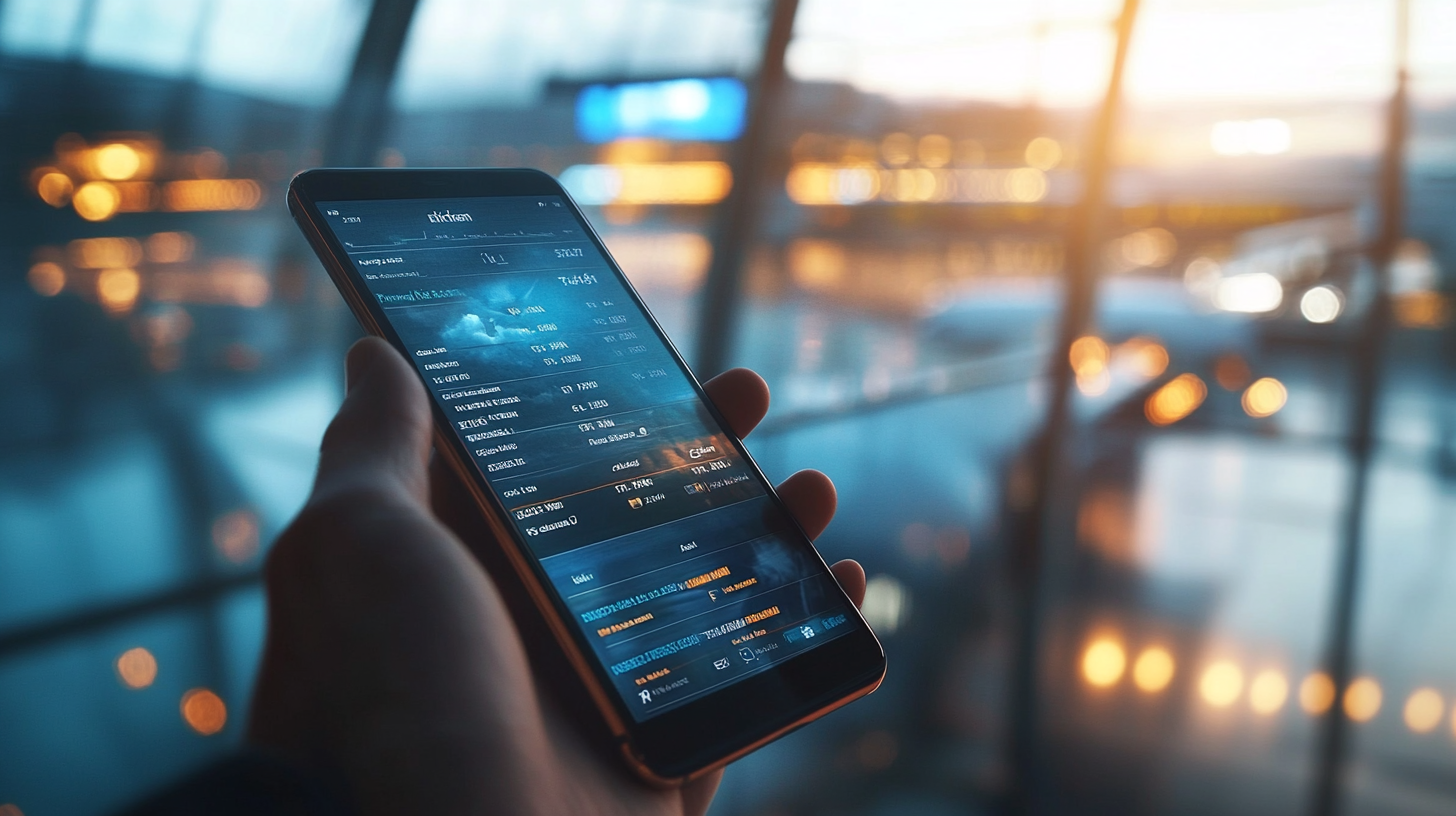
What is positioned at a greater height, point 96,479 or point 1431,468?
point 1431,468

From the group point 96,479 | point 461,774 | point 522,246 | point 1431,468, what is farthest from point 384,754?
point 1431,468

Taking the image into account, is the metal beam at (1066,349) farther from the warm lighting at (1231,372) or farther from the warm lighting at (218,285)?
the warm lighting at (218,285)

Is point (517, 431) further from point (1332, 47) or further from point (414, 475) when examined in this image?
point (1332, 47)

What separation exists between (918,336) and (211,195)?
318cm

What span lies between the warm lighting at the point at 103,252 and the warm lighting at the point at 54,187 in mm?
107

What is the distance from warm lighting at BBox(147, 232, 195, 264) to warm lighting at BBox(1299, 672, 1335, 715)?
3.86m

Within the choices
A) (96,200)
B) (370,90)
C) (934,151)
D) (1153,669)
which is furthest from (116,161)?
(1153,669)

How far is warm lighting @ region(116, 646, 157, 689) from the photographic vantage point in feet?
7.66

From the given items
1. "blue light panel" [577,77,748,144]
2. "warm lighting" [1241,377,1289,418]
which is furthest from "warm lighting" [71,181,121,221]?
"warm lighting" [1241,377,1289,418]

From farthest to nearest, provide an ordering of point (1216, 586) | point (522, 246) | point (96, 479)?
point (1216, 586) < point (96, 479) < point (522, 246)

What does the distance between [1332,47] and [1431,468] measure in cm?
229

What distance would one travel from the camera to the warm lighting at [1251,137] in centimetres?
436

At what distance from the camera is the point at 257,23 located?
96.6 inches

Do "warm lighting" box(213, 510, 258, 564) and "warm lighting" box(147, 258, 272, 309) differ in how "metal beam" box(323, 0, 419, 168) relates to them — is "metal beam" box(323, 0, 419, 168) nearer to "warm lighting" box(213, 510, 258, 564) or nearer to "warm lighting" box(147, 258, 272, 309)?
"warm lighting" box(147, 258, 272, 309)
